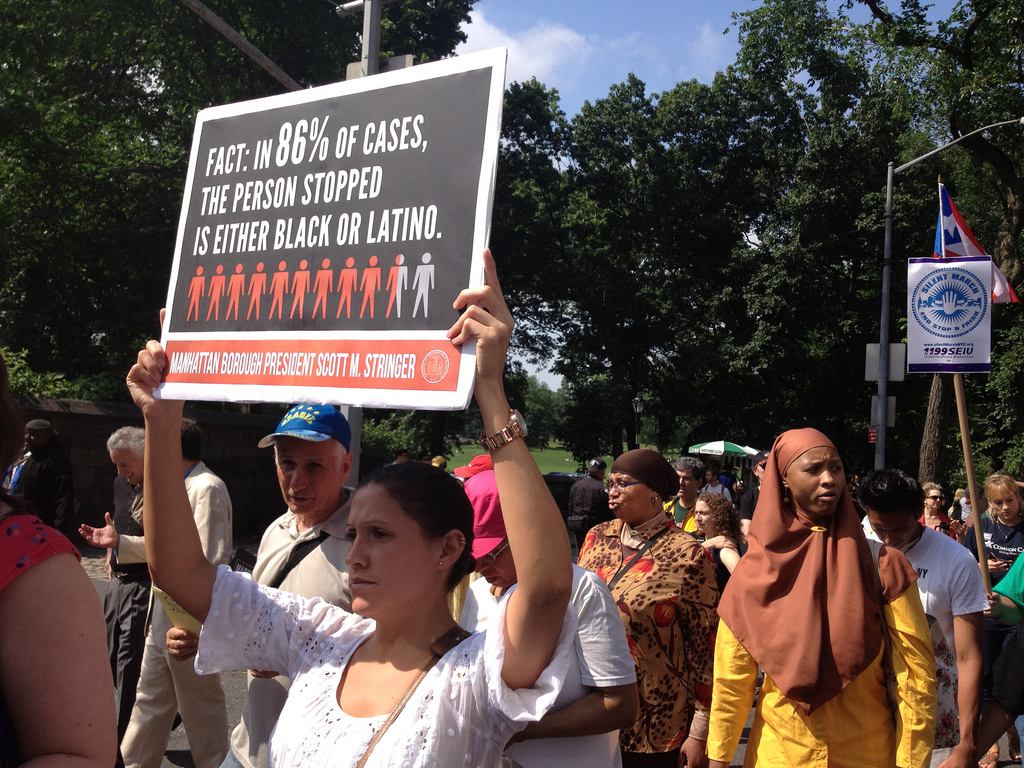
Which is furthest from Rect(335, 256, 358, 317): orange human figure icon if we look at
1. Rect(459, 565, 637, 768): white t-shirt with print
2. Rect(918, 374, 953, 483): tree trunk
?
Rect(918, 374, 953, 483): tree trunk

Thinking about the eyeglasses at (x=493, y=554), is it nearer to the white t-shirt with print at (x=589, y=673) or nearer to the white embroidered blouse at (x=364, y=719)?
the white t-shirt with print at (x=589, y=673)

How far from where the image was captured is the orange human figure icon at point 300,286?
2281 millimetres

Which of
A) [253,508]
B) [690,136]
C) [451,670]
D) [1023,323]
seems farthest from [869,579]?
[690,136]

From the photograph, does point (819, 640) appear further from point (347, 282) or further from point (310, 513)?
point (347, 282)

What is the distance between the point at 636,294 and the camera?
109ft

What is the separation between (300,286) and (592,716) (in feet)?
4.28

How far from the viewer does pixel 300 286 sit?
2.30m

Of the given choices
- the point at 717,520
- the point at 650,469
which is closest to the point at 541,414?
the point at 717,520

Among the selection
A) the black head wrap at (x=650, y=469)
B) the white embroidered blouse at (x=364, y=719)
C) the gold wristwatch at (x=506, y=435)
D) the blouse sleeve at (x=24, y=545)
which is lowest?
the white embroidered blouse at (x=364, y=719)

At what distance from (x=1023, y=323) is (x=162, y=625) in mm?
26403

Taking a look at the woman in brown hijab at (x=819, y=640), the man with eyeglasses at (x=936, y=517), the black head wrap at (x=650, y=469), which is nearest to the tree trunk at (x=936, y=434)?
the man with eyeglasses at (x=936, y=517)

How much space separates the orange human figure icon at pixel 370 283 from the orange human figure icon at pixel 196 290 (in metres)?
0.59

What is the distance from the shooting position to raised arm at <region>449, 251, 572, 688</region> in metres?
1.67

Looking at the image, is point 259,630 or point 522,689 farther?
point 259,630
